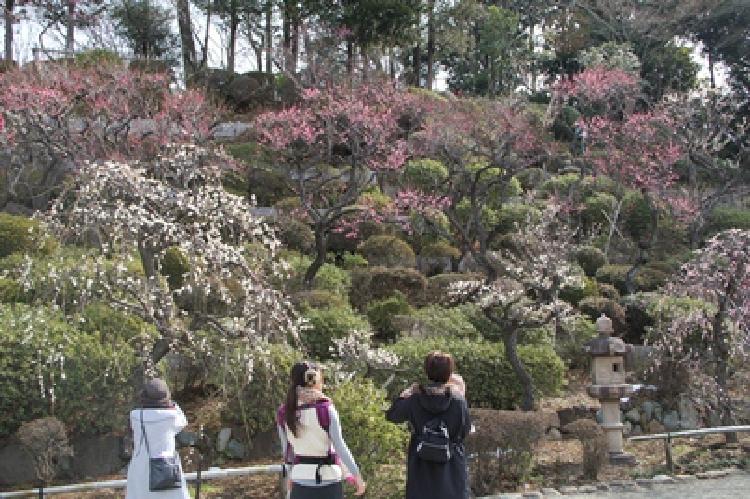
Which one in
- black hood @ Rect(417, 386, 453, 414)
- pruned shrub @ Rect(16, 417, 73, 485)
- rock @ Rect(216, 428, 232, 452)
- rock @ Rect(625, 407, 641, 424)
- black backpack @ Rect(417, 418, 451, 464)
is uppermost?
black hood @ Rect(417, 386, 453, 414)

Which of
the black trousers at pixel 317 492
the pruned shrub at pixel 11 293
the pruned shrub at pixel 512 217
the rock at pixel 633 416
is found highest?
the pruned shrub at pixel 512 217

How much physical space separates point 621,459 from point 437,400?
4.08 m

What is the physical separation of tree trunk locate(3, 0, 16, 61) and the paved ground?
19050mm

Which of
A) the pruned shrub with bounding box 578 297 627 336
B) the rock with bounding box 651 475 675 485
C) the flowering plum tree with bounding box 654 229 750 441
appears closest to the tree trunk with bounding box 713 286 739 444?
the flowering plum tree with bounding box 654 229 750 441

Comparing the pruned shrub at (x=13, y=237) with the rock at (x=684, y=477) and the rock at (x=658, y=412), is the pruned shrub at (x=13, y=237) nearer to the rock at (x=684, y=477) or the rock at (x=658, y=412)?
the rock at (x=658, y=412)

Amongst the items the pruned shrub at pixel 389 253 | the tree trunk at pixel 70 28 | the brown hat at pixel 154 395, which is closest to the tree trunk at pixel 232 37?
the tree trunk at pixel 70 28

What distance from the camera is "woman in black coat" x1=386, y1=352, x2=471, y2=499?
161 inches

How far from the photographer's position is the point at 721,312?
26.2 ft

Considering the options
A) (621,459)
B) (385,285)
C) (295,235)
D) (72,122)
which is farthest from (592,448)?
(72,122)

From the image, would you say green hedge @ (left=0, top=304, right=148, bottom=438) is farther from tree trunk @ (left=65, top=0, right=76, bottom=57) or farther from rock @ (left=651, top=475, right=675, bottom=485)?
tree trunk @ (left=65, top=0, right=76, bottom=57)

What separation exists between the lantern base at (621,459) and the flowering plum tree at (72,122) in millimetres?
9930

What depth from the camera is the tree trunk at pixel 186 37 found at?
22.6 metres

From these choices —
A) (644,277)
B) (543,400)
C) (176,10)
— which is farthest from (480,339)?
(176,10)

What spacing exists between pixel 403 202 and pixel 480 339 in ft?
18.0
